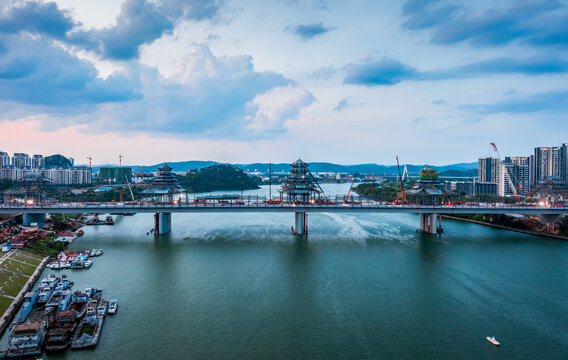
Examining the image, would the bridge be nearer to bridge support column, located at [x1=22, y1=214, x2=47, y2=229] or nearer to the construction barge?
bridge support column, located at [x1=22, y1=214, x2=47, y2=229]

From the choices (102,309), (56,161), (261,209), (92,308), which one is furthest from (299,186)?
(56,161)

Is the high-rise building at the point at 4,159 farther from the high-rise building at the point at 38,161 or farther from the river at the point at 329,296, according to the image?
the river at the point at 329,296

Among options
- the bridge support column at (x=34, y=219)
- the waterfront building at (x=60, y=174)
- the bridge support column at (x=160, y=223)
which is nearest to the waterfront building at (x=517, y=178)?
the bridge support column at (x=160, y=223)

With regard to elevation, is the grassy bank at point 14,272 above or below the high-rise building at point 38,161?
below

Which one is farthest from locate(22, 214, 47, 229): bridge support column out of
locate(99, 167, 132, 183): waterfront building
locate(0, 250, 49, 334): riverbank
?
locate(99, 167, 132, 183): waterfront building

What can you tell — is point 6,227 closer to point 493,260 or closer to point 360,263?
point 360,263
